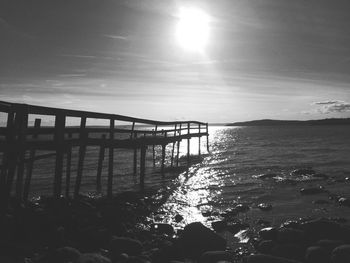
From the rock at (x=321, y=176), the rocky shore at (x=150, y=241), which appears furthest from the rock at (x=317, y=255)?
the rock at (x=321, y=176)

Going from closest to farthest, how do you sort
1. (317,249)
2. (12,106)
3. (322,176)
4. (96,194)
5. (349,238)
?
(317,249)
(349,238)
(12,106)
(96,194)
(322,176)

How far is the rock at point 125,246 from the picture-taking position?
24.0 ft

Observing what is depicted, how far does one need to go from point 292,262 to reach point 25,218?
6.32 metres

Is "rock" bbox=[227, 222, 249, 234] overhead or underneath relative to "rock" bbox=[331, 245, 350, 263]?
underneath

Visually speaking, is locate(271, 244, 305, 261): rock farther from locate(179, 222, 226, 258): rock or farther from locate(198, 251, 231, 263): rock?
locate(179, 222, 226, 258): rock

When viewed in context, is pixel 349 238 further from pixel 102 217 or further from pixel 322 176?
pixel 322 176

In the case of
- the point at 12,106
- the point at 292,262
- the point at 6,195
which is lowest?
the point at 292,262

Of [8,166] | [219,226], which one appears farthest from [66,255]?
[219,226]

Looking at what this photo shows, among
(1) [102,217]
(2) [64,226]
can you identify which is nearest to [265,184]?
(1) [102,217]

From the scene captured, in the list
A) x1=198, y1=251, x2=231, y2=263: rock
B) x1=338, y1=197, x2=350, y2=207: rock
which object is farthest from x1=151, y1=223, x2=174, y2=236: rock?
x1=338, y1=197, x2=350, y2=207: rock

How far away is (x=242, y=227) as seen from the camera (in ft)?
31.4

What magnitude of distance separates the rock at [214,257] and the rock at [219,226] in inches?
90.4

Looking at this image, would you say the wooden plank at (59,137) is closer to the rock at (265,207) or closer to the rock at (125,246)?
the rock at (125,246)

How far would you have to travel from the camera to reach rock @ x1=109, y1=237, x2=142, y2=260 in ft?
24.0
